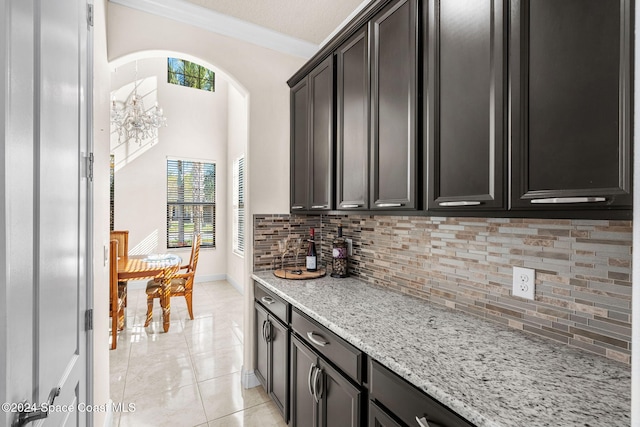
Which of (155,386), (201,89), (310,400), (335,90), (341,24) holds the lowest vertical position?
(155,386)

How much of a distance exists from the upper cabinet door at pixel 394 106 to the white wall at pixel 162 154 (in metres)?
4.55

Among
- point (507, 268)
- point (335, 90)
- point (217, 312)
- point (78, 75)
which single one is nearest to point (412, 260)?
point (507, 268)

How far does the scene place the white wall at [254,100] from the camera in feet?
7.42

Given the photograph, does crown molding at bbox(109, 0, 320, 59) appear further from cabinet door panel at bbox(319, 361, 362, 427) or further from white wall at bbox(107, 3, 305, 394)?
cabinet door panel at bbox(319, 361, 362, 427)

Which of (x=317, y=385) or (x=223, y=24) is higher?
(x=223, y=24)

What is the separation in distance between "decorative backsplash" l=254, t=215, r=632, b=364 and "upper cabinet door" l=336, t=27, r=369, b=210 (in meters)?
0.34

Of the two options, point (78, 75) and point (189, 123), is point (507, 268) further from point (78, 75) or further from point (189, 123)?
point (189, 123)

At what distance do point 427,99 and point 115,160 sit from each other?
5.59 metres

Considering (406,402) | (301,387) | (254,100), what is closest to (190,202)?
(254,100)

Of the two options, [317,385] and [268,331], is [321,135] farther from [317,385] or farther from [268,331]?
[317,385]

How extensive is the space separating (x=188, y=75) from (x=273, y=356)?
19.2ft

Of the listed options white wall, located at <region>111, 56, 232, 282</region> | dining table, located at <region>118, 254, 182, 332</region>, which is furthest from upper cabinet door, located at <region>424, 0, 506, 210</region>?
white wall, located at <region>111, 56, 232, 282</region>

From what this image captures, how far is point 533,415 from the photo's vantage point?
784 millimetres

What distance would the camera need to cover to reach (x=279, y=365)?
202 centimetres
